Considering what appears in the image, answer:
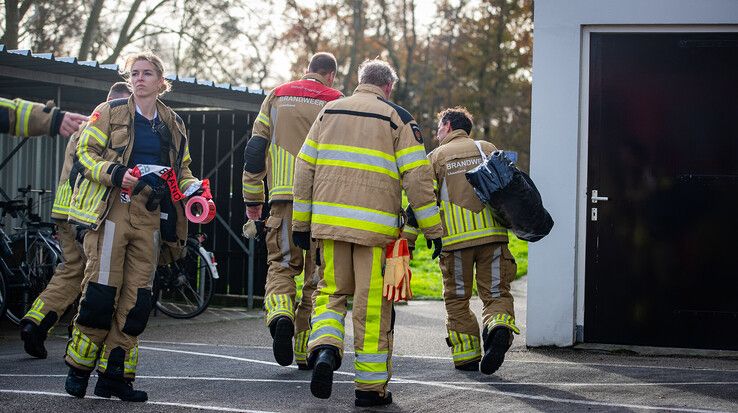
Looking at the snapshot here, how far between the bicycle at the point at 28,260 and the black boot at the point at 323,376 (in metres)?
5.45

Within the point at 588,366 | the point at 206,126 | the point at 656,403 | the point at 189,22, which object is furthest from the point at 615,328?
the point at 189,22

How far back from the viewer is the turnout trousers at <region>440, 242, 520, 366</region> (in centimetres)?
835

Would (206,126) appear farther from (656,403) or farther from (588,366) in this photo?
(656,403)

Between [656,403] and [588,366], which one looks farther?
[588,366]

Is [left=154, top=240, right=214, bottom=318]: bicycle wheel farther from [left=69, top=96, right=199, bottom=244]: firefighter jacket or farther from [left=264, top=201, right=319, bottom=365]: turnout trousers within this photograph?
[left=69, top=96, right=199, bottom=244]: firefighter jacket

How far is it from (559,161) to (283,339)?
10.9 ft

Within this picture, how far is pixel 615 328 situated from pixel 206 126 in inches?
244

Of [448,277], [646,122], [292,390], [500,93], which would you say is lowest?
[292,390]

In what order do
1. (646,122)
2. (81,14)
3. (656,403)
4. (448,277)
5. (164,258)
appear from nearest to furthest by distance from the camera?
1. (656,403)
2. (164,258)
3. (448,277)
4. (646,122)
5. (81,14)

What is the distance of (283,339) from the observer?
24.7 ft

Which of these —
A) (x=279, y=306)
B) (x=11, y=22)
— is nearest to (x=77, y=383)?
(x=279, y=306)

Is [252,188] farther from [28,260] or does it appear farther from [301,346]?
[28,260]

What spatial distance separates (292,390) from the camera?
7176 mm

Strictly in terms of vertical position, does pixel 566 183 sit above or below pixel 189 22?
below
